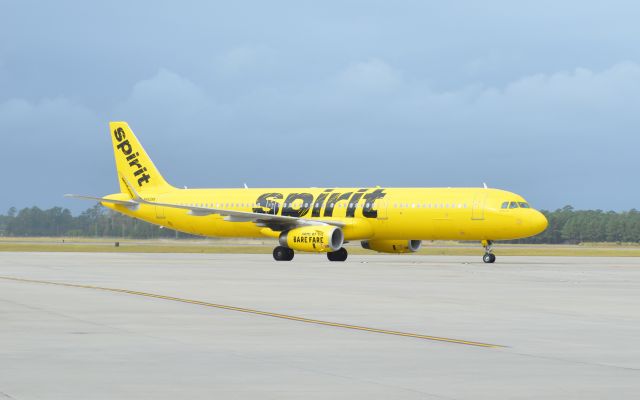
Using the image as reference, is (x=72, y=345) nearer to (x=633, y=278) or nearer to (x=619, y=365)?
(x=619, y=365)

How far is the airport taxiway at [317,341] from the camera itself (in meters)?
12.2

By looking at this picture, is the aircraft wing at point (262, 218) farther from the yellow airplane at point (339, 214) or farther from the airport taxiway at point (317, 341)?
the airport taxiway at point (317, 341)

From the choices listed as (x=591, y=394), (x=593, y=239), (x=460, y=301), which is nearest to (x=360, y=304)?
(x=460, y=301)

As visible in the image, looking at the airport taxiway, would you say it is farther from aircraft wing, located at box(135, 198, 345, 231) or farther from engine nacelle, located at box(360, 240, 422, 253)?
engine nacelle, located at box(360, 240, 422, 253)

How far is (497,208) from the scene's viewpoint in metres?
55.9

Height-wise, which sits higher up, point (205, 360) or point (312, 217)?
point (312, 217)

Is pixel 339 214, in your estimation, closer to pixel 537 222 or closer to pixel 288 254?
pixel 288 254

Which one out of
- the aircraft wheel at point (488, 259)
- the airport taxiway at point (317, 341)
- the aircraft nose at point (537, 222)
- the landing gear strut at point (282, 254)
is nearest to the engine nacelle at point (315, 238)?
the landing gear strut at point (282, 254)

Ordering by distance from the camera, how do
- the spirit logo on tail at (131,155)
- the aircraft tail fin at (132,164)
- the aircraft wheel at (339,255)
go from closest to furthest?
the aircraft wheel at (339,255)
the aircraft tail fin at (132,164)
the spirit logo on tail at (131,155)

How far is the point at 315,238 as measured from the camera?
5616 centimetres

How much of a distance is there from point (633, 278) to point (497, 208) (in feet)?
56.5

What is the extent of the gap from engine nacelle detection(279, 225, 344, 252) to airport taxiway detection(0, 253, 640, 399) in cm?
2289

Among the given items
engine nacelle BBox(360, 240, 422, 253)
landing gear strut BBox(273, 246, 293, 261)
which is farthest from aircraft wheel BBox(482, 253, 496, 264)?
Answer: landing gear strut BBox(273, 246, 293, 261)

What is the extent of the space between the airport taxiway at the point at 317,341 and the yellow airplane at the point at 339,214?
915 inches
